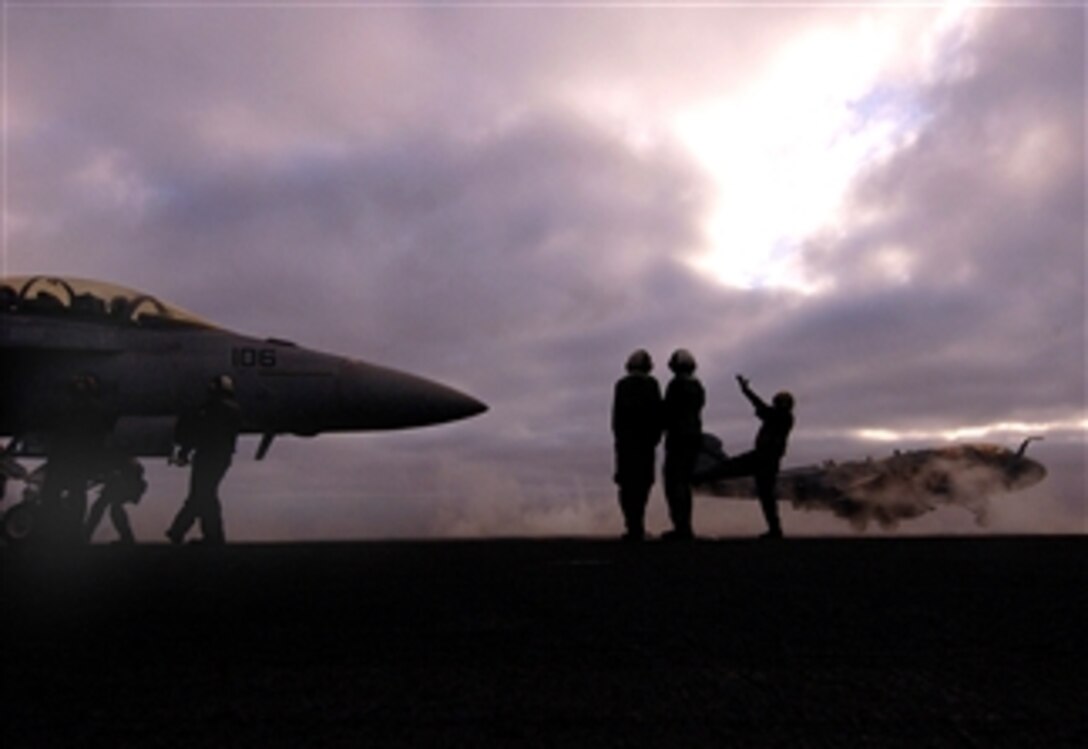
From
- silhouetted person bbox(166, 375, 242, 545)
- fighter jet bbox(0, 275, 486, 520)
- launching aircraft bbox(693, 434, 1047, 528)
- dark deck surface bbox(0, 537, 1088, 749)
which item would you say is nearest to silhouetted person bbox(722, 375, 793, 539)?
fighter jet bbox(0, 275, 486, 520)

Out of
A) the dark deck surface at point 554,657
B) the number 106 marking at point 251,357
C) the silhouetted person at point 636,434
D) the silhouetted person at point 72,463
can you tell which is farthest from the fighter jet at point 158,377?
the dark deck surface at point 554,657

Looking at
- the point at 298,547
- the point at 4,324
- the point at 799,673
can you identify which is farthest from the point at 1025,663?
the point at 4,324

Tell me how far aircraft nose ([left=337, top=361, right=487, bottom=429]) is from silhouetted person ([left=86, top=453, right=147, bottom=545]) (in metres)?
3.31

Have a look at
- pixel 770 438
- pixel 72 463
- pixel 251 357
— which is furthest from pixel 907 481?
pixel 72 463

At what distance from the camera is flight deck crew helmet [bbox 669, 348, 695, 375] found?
11680mm

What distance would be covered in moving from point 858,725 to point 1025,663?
1.15 meters

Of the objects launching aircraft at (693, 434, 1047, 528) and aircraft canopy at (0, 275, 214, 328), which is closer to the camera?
aircraft canopy at (0, 275, 214, 328)

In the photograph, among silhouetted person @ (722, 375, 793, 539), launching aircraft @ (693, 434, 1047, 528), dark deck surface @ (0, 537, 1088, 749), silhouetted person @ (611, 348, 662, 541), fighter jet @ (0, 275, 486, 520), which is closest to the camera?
dark deck surface @ (0, 537, 1088, 749)

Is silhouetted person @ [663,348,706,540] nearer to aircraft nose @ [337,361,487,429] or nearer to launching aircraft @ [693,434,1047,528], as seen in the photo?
aircraft nose @ [337,361,487,429]

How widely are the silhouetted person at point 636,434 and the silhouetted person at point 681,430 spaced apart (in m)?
0.17

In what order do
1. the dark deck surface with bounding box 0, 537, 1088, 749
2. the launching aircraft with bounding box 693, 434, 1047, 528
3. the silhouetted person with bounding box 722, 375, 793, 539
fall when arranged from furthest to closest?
the launching aircraft with bounding box 693, 434, 1047, 528 → the silhouetted person with bounding box 722, 375, 793, 539 → the dark deck surface with bounding box 0, 537, 1088, 749

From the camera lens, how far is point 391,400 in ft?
45.9

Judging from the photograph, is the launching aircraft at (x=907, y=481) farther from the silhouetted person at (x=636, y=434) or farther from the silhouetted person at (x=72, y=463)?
the silhouetted person at (x=72, y=463)

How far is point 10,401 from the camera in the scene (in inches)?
535
